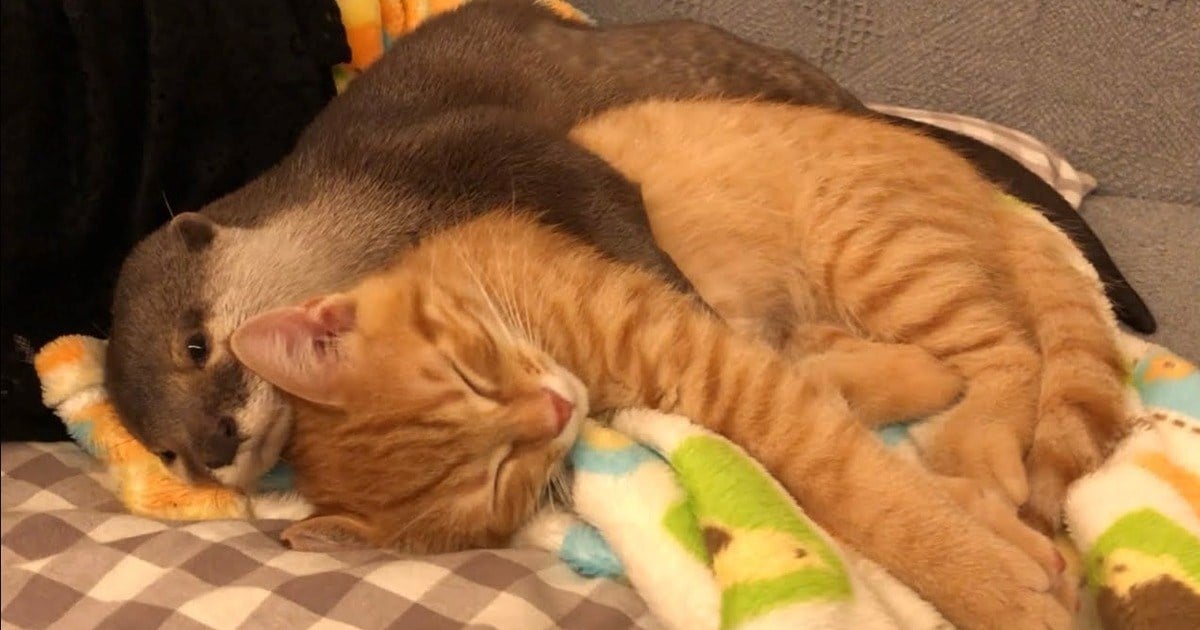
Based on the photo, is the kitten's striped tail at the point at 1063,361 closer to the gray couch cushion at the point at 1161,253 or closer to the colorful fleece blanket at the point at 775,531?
the colorful fleece blanket at the point at 775,531

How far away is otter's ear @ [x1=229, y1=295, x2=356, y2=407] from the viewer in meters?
1.19

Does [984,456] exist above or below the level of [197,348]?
below

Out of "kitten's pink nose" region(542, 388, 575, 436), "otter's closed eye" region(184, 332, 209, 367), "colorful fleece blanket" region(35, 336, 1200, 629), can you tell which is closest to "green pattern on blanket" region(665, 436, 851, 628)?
"colorful fleece blanket" region(35, 336, 1200, 629)

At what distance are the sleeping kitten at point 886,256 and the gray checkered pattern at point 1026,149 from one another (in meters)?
0.22

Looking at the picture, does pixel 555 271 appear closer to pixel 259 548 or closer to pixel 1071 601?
pixel 259 548

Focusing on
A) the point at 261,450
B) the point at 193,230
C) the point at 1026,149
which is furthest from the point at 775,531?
the point at 1026,149

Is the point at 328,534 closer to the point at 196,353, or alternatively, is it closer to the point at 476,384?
the point at 476,384

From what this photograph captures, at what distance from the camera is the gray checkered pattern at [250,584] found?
1065 millimetres

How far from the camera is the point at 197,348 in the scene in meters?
→ 1.43

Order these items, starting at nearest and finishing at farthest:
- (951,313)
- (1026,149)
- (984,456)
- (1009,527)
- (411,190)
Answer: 1. (1009,527)
2. (984,456)
3. (951,313)
4. (411,190)
5. (1026,149)

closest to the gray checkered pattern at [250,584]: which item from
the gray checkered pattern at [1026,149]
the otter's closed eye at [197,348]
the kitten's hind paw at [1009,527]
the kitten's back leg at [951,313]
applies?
the otter's closed eye at [197,348]

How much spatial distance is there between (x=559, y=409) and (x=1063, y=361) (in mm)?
688

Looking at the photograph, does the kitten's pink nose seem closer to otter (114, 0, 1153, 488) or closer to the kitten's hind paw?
otter (114, 0, 1153, 488)

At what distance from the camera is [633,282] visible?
1.33 meters
